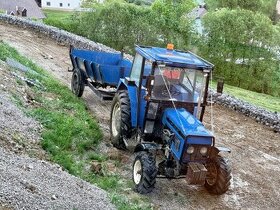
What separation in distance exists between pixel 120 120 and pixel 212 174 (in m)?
2.19

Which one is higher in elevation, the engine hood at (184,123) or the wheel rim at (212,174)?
the engine hood at (184,123)

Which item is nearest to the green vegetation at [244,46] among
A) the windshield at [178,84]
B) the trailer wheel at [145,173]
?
the windshield at [178,84]

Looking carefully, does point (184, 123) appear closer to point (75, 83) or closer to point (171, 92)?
Answer: point (171, 92)

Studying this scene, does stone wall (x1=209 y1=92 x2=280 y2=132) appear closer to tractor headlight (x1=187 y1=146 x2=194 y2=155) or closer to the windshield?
the windshield

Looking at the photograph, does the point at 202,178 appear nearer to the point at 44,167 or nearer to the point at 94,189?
the point at 94,189

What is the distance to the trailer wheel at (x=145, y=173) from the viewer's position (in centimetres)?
772

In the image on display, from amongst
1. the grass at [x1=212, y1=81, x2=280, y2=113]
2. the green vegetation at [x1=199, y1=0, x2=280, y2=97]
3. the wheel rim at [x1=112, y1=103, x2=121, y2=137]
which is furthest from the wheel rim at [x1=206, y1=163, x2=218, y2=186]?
the green vegetation at [x1=199, y1=0, x2=280, y2=97]

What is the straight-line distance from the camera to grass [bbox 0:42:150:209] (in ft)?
26.1

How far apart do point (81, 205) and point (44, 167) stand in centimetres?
109

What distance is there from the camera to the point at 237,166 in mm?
9766

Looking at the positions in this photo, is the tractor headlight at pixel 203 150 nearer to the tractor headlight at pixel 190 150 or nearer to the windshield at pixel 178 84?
the tractor headlight at pixel 190 150

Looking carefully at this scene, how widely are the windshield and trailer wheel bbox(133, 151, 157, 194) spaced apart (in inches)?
45.2

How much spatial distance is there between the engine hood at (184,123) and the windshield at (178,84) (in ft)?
A: 1.02

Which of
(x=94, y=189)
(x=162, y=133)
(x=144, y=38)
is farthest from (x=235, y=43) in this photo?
(x=94, y=189)
